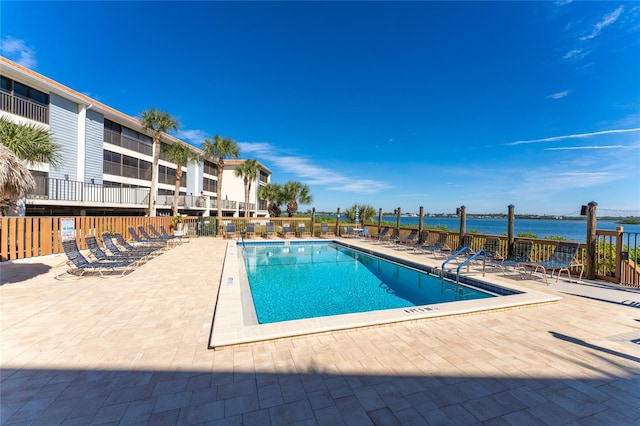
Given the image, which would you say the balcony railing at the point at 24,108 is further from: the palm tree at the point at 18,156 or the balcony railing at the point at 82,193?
the palm tree at the point at 18,156

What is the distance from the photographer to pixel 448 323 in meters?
4.10

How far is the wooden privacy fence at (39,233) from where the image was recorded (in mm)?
7504

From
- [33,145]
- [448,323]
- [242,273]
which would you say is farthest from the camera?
[242,273]

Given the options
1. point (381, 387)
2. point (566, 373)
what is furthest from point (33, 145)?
point (566, 373)

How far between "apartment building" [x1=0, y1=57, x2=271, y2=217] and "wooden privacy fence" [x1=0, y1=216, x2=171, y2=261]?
2471 millimetres

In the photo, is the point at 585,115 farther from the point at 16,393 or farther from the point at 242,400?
the point at 16,393

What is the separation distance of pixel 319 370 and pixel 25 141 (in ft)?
27.3

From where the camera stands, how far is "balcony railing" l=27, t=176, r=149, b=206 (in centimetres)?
1343

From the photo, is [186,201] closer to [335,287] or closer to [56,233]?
[56,233]

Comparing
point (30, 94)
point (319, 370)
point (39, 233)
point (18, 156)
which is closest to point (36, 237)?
point (39, 233)

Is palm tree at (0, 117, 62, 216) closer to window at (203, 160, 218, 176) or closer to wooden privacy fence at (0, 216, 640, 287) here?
wooden privacy fence at (0, 216, 640, 287)

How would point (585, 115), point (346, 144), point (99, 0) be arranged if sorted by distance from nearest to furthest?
point (99, 0) < point (585, 115) < point (346, 144)

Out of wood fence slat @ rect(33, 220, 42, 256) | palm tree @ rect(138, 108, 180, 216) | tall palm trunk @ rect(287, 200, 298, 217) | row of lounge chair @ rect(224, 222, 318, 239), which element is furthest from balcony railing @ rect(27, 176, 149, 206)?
tall palm trunk @ rect(287, 200, 298, 217)

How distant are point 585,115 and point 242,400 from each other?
22962 mm
